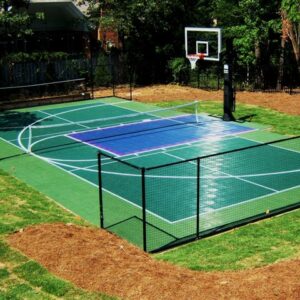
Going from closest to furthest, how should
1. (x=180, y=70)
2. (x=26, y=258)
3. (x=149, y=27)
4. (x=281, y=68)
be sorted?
(x=26, y=258) < (x=281, y=68) < (x=180, y=70) < (x=149, y=27)

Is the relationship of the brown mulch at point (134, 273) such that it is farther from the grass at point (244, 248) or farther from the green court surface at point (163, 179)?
the green court surface at point (163, 179)

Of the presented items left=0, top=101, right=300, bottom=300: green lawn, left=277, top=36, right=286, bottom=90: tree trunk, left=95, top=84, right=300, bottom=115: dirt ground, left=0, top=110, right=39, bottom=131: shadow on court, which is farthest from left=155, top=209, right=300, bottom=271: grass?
left=277, top=36, right=286, bottom=90: tree trunk

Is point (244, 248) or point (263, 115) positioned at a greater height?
point (263, 115)

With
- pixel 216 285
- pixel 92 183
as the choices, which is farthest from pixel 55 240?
pixel 92 183

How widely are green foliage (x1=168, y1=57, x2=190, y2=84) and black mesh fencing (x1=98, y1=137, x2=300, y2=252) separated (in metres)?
17.8

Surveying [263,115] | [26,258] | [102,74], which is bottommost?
[26,258]

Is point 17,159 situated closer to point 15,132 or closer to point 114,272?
point 15,132

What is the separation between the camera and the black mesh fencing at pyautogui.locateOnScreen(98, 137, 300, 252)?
1392 cm

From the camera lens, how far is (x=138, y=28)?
3938cm

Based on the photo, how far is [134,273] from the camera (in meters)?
10.0

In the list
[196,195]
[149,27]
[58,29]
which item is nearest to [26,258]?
[196,195]

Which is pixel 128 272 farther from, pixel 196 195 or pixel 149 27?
pixel 149 27

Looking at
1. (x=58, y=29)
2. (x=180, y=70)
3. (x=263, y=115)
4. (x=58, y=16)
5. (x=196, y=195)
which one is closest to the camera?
(x=196, y=195)

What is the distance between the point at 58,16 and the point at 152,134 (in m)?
24.8
